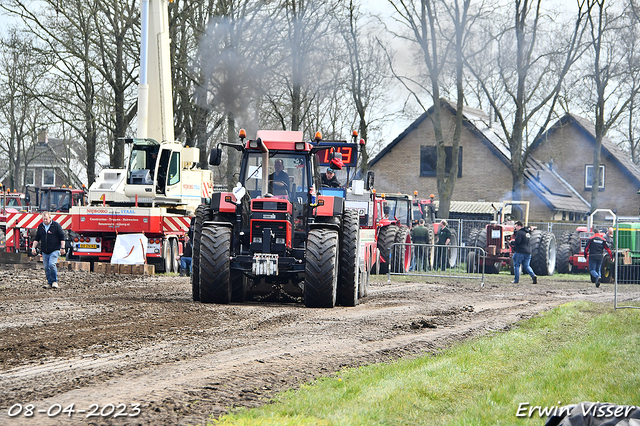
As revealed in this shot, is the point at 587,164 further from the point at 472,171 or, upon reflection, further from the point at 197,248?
the point at 197,248

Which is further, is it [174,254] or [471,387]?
[174,254]

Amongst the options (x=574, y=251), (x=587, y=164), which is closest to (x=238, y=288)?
(x=574, y=251)

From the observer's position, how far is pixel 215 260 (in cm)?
1245

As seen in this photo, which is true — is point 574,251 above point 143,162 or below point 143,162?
below

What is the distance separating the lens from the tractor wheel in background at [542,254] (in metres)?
26.7

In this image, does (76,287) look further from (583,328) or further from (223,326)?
(583,328)

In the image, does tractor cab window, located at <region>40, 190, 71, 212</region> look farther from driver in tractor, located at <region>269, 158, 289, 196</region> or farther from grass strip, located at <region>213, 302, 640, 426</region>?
grass strip, located at <region>213, 302, 640, 426</region>

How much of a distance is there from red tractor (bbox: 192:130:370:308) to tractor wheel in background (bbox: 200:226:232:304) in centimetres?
2

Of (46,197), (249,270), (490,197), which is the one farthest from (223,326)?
(490,197)

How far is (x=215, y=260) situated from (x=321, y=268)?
1732 millimetres

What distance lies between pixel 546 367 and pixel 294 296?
7406mm

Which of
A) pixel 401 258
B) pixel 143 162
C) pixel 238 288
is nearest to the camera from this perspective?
pixel 238 288

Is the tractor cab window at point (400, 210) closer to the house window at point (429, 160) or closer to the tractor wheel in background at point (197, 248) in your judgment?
the tractor wheel in background at point (197, 248)

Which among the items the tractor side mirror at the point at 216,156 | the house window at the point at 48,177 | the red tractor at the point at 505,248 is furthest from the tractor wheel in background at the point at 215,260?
the house window at the point at 48,177
